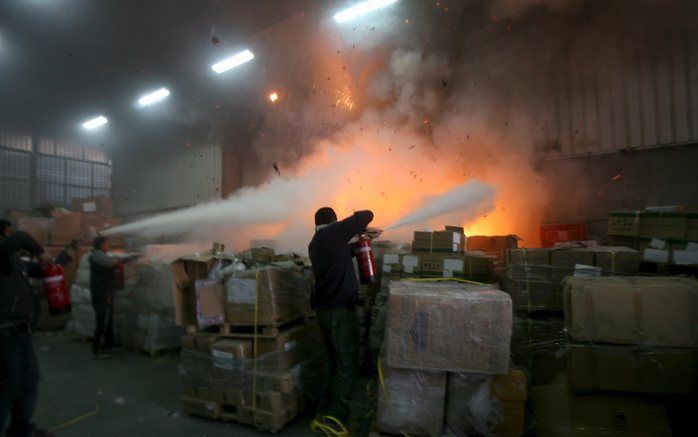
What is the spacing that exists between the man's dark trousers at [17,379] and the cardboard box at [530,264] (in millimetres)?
4593

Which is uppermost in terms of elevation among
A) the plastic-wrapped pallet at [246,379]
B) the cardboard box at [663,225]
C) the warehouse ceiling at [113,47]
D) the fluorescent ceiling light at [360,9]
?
the fluorescent ceiling light at [360,9]

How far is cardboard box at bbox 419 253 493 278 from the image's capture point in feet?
16.3

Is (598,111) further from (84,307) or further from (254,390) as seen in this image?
(84,307)

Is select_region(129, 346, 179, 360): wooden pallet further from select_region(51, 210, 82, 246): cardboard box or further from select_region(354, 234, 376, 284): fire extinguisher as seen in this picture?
select_region(51, 210, 82, 246): cardboard box

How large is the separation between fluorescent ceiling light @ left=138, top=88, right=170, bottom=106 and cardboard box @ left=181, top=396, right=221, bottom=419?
907 centimetres

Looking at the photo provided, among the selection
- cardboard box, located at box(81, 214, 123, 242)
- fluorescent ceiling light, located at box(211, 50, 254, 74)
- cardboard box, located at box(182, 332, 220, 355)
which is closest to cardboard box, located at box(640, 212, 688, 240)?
cardboard box, located at box(182, 332, 220, 355)

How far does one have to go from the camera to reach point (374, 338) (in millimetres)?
4883

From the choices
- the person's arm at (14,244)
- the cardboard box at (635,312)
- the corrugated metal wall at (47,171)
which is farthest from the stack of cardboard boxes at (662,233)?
the corrugated metal wall at (47,171)

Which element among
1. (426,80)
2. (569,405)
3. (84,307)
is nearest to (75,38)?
(84,307)

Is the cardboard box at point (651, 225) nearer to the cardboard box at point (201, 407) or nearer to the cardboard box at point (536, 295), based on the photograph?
the cardboard box at point (536, 295)

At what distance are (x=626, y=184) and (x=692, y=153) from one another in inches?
36.3

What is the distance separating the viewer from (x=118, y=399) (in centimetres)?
455

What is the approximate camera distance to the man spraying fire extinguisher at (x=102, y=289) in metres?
6.29

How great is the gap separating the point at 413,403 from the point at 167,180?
11.7 m
